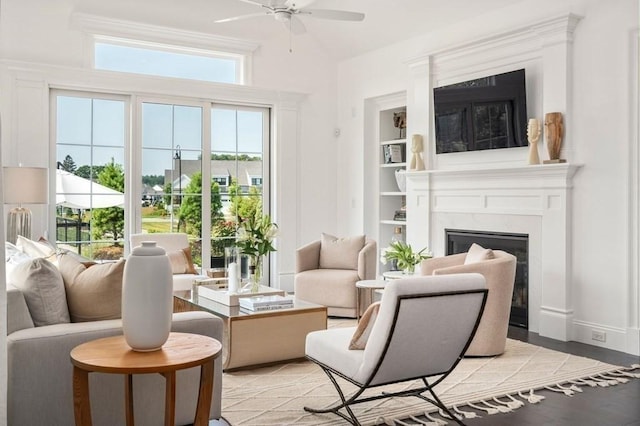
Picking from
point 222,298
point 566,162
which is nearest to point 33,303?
point 222,298

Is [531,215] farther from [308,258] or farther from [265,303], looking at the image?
[265,303]

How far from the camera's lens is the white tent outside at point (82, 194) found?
21.4 ft

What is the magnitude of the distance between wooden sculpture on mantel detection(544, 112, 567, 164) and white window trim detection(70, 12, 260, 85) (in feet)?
12.3

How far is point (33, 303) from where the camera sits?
276 centimetres

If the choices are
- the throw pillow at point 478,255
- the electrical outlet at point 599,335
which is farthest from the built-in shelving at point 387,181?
the electrical outlet at point 599,335

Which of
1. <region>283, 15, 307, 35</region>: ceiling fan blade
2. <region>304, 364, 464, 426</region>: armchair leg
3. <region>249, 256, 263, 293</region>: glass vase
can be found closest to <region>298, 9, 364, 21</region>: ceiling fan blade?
<region>283, 15, 307, 35</region>: ceiling fan blade

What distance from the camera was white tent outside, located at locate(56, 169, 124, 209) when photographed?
651 centimetres

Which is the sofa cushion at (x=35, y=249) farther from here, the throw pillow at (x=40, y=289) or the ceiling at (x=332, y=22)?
the ceiling at (x=332, y=22)

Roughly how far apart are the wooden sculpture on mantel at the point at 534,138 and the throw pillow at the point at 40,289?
4.07m

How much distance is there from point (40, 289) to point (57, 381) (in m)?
0.41

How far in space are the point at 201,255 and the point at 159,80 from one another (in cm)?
208

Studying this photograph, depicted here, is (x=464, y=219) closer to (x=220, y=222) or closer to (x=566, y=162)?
(x=566, y=162)

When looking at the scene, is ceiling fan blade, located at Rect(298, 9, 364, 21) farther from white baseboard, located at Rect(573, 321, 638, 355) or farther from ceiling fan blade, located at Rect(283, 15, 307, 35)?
white baseboard, located at Rect(573, 321, 638, 355)

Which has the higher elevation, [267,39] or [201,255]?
[267,39]
